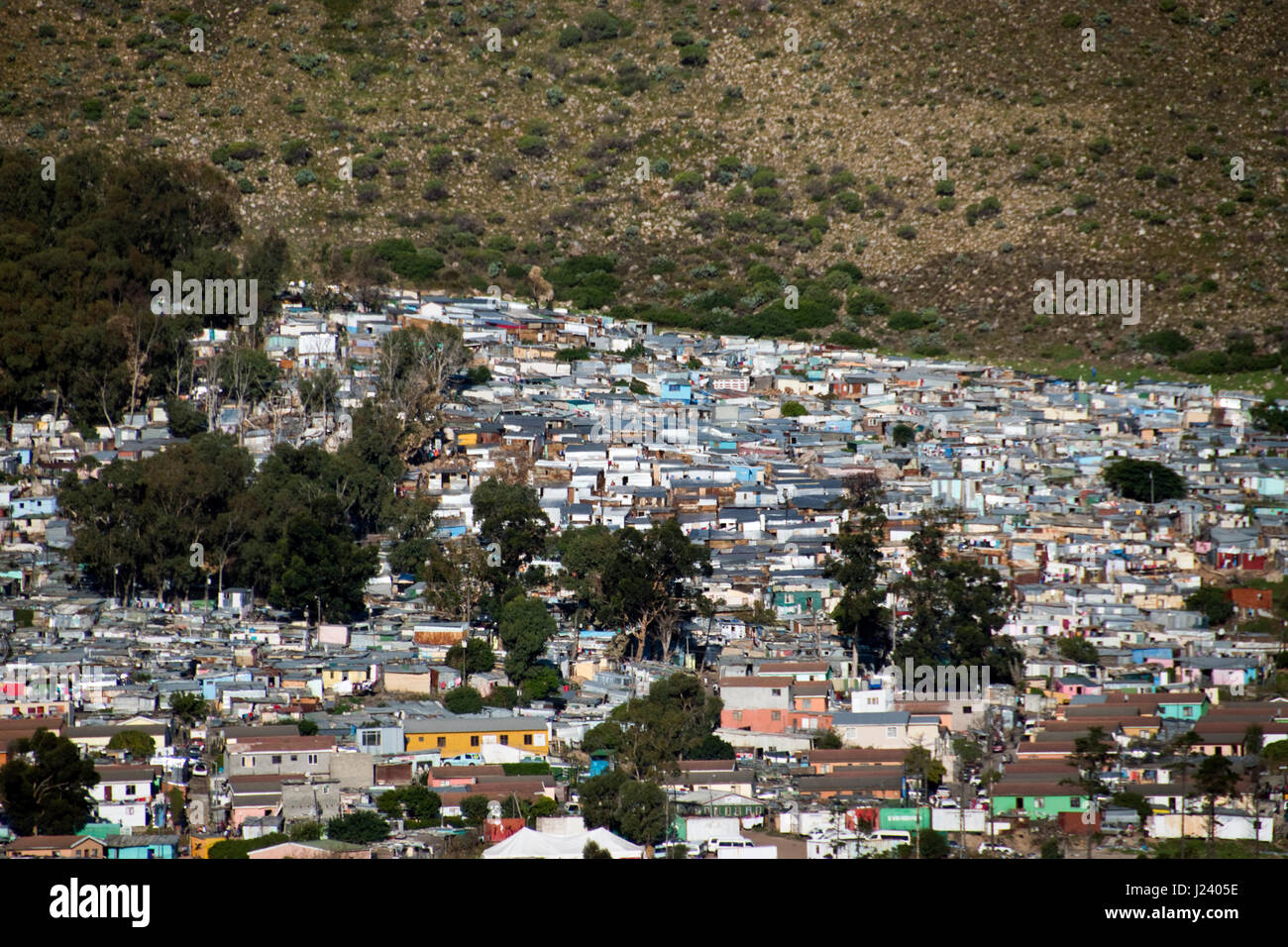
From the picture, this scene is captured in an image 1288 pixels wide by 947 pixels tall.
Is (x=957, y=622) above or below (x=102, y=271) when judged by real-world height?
below

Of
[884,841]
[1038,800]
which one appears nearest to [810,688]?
[1038,800]

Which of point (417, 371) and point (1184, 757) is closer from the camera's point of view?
point (1184, 757)

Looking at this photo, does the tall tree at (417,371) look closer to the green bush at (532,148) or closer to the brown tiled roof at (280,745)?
the brown tiled roof at (280,745)

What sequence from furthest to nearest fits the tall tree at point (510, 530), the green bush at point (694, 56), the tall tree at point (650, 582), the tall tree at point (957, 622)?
the green bush at point (694, 56)
the tall tree at point (510, 530)
the tall tree at point (650, 582)
the tall tree at point (957, 622)

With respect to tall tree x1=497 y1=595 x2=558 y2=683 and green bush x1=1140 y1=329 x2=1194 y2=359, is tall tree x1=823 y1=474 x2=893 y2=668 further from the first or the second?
green bush x1=1140 y1=329 x2=1194 y2=359

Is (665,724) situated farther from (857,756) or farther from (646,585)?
(646,585)

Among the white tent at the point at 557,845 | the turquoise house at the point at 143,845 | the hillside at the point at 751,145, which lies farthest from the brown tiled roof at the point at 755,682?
the hillside at the point at 751,145
